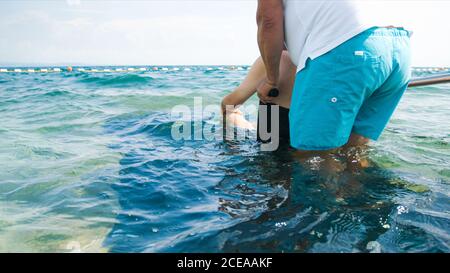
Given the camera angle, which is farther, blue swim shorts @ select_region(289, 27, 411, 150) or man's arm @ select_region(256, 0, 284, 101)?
man's arm @ select_region(256, 0, 284, 101)

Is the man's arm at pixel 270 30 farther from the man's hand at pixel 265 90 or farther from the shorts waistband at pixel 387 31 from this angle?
the shorts waistband at pixel 387 31

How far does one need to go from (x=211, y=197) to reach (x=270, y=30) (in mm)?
1176

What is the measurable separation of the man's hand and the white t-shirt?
22.0 inches

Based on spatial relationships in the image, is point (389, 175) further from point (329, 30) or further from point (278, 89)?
point (329, 30)

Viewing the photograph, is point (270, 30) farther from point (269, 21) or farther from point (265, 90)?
point (265, 90)

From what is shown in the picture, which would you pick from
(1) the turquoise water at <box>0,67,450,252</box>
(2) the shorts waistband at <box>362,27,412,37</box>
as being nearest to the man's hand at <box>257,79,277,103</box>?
(1) the turquoise water at <box>0,67,450,252</box>

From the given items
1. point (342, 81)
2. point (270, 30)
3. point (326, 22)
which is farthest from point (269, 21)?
point (342, 81)

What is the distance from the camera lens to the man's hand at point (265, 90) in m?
2.72

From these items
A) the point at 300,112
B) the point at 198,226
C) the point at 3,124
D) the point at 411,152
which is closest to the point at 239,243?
the point at 198,226

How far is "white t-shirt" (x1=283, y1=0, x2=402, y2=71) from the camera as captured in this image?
194cm

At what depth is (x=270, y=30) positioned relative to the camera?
7.41ft

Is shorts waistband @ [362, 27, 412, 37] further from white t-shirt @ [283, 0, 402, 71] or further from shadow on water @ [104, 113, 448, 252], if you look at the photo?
shadow on water @ [104, 113, 448, 252]

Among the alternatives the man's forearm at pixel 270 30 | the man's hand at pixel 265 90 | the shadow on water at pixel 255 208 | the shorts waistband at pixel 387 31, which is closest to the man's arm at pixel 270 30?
the man's forearm at pixel 270 30

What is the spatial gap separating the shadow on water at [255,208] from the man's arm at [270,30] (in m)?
0.87
